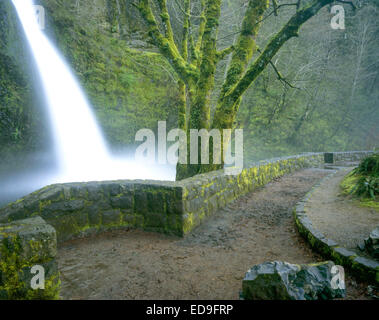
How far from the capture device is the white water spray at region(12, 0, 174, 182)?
37.8ft

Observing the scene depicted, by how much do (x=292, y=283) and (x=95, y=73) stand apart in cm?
1473

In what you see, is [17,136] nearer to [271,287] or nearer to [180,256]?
[180,256]

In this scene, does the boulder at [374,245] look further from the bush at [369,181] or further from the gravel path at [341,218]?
the bush at [369,181]

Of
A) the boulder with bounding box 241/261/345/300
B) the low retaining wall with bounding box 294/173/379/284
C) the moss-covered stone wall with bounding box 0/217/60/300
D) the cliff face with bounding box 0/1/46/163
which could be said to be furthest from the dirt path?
the cliff face with bounding box 0/1/46/163

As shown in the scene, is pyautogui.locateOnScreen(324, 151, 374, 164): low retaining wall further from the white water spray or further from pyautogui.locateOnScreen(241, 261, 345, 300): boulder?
pyautogui.locateOnScreen(241, 261, 345, 300): boulder

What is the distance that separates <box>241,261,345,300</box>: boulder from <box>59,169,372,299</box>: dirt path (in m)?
0.34

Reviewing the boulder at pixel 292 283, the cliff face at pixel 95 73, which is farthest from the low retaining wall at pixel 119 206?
the cliff face at pixel 95 73

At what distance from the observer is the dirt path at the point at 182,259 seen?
8.54 ft

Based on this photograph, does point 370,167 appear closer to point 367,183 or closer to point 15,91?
point 367,183

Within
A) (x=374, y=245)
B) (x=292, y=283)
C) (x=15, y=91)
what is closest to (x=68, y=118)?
(x=15, y=91)

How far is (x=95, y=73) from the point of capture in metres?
14.0
